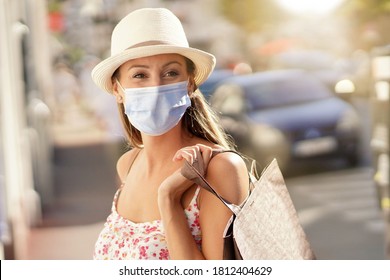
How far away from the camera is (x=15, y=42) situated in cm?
536

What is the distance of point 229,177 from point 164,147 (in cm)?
Answer: 35

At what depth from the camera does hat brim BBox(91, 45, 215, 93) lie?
2.29 meters

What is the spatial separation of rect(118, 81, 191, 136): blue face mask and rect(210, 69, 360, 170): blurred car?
2.53 metres

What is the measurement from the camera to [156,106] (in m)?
2.41

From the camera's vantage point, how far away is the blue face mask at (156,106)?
2375 mm

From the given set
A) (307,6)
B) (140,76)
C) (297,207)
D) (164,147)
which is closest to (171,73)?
(140,76)

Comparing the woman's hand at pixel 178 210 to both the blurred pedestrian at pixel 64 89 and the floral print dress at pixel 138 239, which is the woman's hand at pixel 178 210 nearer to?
the floral print dress at pixel 138 239

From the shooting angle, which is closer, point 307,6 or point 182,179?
point 182,179

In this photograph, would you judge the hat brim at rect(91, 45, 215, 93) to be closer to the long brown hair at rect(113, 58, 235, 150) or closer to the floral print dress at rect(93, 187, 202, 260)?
the long brown hair at rect(113, 58, 235, 150)

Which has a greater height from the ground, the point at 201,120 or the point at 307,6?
the point at 307,6

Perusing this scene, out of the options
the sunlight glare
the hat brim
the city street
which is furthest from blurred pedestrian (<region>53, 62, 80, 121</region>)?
the hat brim

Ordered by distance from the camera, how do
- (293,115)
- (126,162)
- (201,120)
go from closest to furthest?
(201,120) → (126,162) → (293,115)

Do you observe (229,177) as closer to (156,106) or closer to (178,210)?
(178,210)
